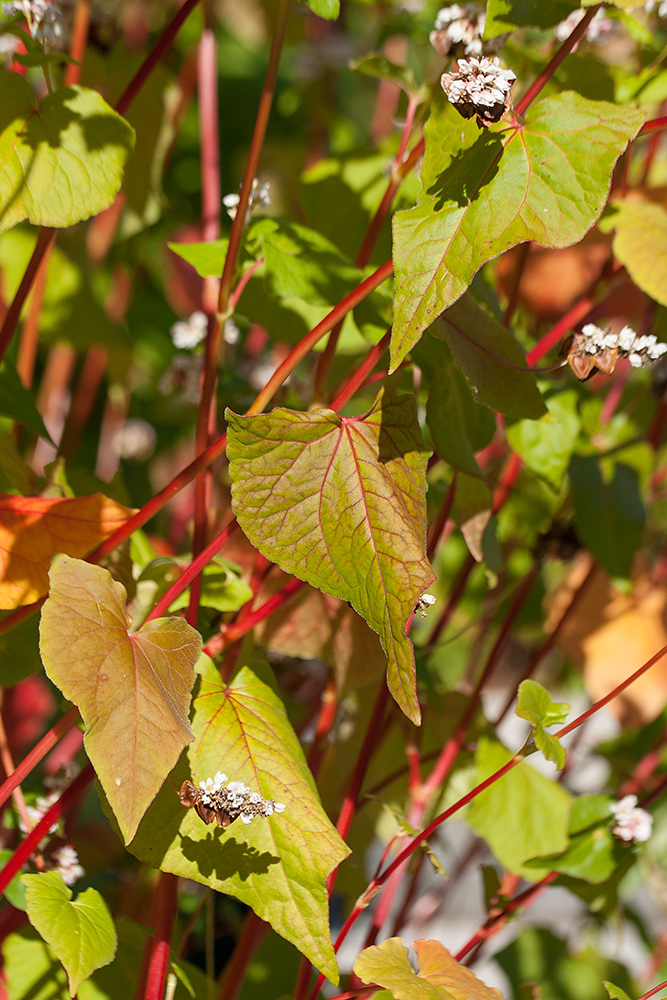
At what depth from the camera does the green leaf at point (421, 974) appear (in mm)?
325

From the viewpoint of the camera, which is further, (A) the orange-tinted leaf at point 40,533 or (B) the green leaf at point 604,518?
(B) the green leaf at point 604,518

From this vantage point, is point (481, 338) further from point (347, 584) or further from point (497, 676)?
point (497, 676)

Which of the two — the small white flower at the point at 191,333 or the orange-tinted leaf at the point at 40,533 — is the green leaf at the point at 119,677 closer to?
the orange-tinted leaf at the point at 40,533

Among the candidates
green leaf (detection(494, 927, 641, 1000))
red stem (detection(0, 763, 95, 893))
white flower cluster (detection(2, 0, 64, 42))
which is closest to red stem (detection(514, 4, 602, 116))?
white flower cluster (detection(2, 0, 64, 42))

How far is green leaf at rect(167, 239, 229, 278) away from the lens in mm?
443

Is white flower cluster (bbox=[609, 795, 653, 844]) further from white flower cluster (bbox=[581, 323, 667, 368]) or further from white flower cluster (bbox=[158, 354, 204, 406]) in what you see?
white flower cluster (bbox=[158, 354, 204, 406])

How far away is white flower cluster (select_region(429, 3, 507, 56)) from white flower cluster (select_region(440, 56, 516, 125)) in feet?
0.40

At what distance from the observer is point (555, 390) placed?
0.50 meters

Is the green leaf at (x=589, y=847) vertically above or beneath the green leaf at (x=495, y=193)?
beneath

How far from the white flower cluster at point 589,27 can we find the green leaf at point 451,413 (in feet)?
0.66

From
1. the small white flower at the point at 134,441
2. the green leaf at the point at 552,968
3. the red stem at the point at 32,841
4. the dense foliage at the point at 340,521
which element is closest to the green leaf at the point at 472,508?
the dense foliage at the point at 340,521

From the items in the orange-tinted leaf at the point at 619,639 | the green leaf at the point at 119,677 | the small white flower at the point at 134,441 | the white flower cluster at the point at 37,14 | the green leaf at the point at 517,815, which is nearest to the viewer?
the green leaf at the point at 119,677

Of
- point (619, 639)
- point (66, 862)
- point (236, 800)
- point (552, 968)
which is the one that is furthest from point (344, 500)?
point (552, 968)

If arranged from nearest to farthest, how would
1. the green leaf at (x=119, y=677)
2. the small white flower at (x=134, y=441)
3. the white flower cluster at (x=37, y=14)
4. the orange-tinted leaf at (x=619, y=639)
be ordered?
the green leaf at (x=119, y=677) < the white flower cluster at (x=37, y=14) < the orange-tinted leaf at (x=619, y=639) < the small white flower at (x=134, y=441)
